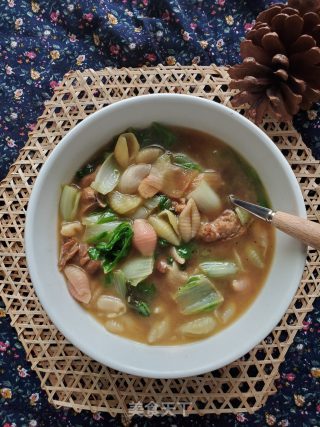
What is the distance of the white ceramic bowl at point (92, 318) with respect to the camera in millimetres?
1913

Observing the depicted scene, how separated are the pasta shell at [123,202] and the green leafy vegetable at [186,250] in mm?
208

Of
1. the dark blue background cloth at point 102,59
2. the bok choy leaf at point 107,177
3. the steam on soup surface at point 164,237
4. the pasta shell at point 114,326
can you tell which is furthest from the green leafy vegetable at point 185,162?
the pasta shell at point 114,326

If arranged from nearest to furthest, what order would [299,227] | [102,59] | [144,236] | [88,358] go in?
[299,227] → [144,236] → [88,358] → [102,59]

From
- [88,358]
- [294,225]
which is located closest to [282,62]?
[294,225]

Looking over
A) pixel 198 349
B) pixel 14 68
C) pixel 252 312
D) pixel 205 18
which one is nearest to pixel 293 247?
pixel 252 312

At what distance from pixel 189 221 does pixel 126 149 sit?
0.33 meters

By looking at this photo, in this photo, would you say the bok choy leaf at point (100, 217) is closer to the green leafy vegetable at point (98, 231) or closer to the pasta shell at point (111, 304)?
the green leafy vegetable at point (98, 231)

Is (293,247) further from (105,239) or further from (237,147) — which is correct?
(105,239)

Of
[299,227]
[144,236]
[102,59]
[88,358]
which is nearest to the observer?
[299,227]

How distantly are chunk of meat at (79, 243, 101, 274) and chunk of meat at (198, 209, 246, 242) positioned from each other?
1.22ft

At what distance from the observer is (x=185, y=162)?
2057 mm

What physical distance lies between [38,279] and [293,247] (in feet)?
2.77

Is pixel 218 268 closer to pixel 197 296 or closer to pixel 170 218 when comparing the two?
pixel 197 296

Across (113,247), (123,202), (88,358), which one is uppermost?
(123,202)
